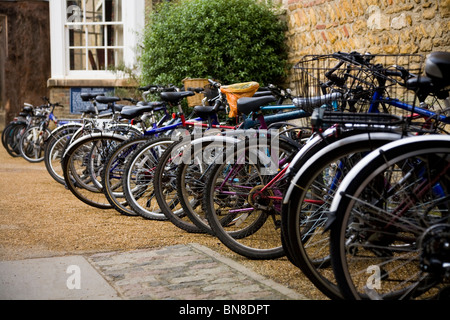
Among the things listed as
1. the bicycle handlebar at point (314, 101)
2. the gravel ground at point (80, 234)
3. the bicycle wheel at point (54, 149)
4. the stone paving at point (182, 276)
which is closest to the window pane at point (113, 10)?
the bicycle wheel at point (54, 149)

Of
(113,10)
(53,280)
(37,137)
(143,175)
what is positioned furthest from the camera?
(113,10)

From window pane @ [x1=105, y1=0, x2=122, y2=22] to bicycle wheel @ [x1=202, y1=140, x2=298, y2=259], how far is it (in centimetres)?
922

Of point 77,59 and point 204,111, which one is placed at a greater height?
point 77,59

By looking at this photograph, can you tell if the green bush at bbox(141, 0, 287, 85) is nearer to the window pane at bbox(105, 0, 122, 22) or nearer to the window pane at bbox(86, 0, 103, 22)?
the window pane at bbox(105, 0, 122, 22)

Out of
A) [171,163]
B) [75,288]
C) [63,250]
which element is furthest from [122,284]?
[171,163]

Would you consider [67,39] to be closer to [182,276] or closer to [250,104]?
A: [250,104]

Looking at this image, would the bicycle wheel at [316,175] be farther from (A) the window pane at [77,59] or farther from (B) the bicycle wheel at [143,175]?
(A) the window pane at [77,59]

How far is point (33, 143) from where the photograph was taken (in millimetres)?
10852

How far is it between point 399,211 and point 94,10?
11094mm

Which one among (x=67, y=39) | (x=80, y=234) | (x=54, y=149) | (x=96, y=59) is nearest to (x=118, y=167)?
(x=80, y=234)

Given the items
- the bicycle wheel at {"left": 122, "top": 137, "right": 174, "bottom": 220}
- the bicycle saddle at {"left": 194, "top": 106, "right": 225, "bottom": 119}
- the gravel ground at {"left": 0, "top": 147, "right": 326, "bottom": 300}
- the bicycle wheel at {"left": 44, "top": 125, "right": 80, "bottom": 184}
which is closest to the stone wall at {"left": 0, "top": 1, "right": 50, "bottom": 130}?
the bicycle wheel at {"left": 44, "top": 125, "right": 80, "bottom": 184}

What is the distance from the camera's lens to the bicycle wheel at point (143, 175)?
5.12 meters

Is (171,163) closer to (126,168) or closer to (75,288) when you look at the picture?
(126,168)

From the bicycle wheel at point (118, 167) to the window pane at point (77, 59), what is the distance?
25.5ft
